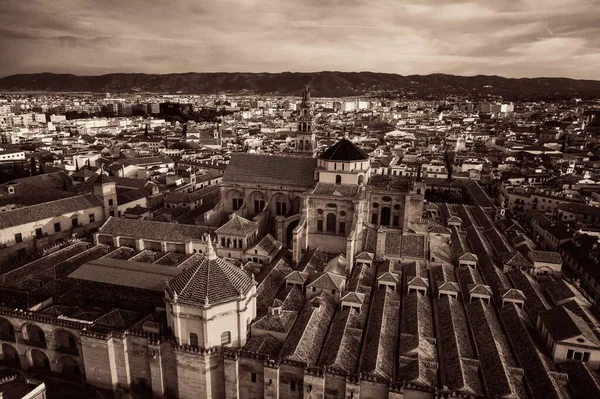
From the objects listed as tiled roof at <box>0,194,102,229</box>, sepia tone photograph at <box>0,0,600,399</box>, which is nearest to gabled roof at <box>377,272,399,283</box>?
sepia tone photograph at <box>0,0,600,399</box>

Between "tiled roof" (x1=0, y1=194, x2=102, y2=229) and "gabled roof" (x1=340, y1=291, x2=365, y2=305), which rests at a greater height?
"tiled roof" (x1=0, y1=194, x2=102, y2=229)

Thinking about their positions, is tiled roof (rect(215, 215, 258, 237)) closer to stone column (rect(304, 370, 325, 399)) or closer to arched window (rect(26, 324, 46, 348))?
arched window (rect(26, 324, 46, 348))

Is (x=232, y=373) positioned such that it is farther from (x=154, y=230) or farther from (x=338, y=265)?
(x=154, y=230)

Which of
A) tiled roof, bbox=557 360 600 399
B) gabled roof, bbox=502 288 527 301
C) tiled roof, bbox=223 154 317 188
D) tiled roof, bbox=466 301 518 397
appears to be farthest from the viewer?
tiled roof, bbox=223 154 317 188

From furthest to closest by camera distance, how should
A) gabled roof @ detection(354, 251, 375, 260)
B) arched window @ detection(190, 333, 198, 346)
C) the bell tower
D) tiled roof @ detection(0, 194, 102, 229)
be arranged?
the bell tower, tiled roof @ detection(0, 194, 102, 229), gabled roof @ detection(354, 251, 375, 260), arched window @ detection(190, 333, 198, 346)

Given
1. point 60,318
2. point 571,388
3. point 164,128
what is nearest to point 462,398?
point 571,388

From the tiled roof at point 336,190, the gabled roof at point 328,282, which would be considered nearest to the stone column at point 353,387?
the gabled roof at point 328,282

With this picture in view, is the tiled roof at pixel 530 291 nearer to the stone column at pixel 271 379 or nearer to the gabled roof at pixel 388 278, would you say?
the gabled roof at pixel 388 278
